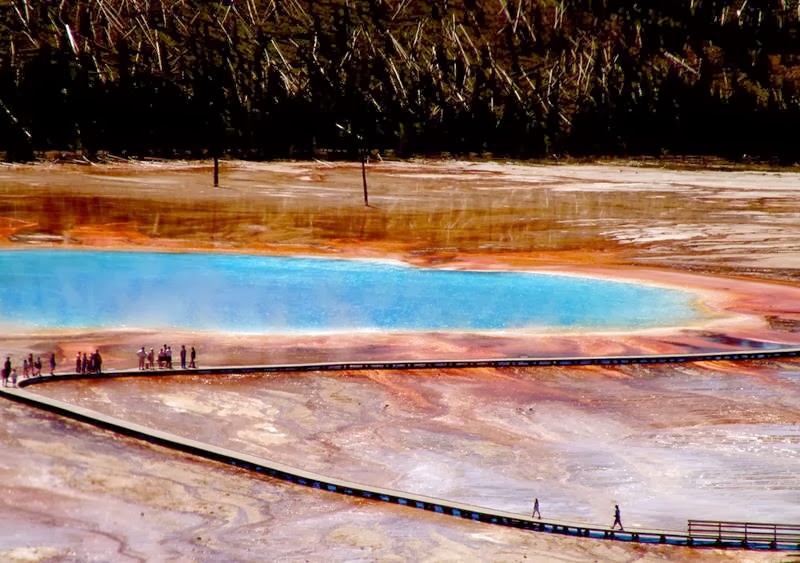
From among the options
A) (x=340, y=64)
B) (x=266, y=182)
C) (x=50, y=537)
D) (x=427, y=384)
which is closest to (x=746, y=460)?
(x=427, y=384)

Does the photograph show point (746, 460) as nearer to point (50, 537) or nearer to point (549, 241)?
point (50, 537)

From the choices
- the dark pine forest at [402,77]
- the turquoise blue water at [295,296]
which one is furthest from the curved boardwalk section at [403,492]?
the dark pine forest at [402,77]

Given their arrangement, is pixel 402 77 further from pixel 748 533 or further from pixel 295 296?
pixel 748 533

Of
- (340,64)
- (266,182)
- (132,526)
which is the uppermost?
(340,64)

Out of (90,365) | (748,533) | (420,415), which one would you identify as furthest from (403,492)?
(90,365)

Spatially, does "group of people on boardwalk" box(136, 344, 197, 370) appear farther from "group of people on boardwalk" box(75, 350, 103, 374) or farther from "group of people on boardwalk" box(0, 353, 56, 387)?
"group of people on boardwalk" box(0, 353, 56, 387)

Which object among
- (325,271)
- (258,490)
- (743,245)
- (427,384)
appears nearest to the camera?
(258,490)

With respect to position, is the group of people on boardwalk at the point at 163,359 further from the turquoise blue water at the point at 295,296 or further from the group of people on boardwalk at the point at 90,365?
the turquoise blue water at the point at 295,296
